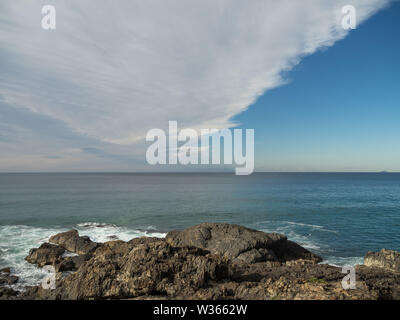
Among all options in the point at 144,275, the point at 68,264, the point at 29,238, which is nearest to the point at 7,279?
the point at 68,264

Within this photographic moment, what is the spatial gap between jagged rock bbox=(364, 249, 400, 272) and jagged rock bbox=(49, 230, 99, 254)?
95.3ft

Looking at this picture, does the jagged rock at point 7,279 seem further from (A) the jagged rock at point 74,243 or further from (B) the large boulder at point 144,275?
(B) the large boulder at point 144,275

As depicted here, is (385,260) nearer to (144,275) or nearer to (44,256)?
(144,275)

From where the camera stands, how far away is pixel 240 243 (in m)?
23.7

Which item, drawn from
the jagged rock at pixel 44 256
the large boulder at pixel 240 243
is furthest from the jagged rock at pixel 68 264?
the large boulder at pixel 240 243

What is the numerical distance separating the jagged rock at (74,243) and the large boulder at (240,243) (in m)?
9.33

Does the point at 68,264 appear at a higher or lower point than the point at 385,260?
lower

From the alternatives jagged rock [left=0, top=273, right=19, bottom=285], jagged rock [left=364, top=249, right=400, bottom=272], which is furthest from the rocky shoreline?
jagged rock [left=364, top=249, right=400, bottom=272]

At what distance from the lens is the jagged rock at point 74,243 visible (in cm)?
2641

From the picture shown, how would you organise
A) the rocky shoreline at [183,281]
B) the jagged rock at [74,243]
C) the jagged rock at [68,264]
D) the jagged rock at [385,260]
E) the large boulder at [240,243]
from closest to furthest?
1. the rocky shoreline at [183,281]
2. the jagged rock at [385,260]
3. the jagged rock at [68,264]
4. the large boulder at [240,243]
5. the jagged rock at [74,243]

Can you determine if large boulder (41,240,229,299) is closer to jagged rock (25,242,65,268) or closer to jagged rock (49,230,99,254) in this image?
jagged rock (25,242,65,268)

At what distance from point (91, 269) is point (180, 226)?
1207 inches

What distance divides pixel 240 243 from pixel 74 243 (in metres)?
19.8
